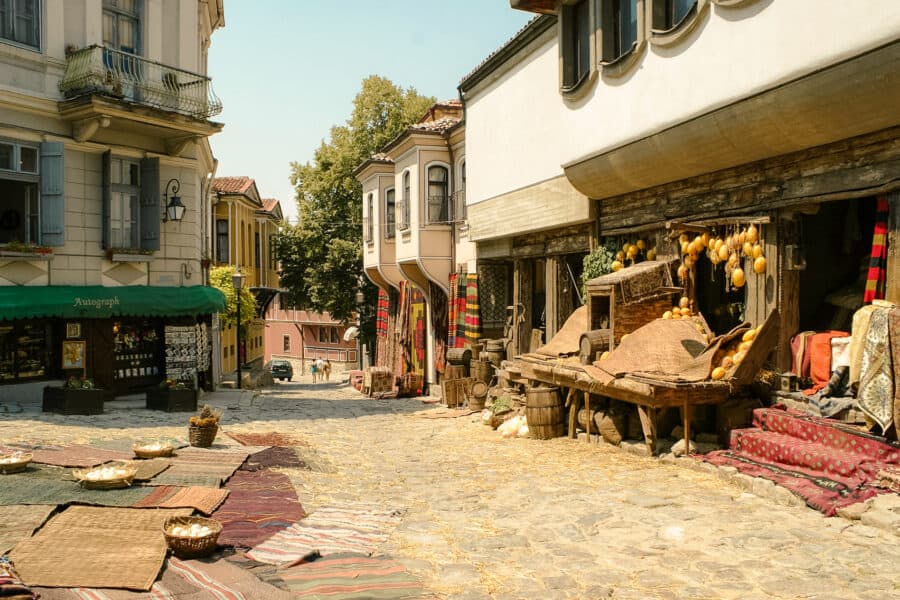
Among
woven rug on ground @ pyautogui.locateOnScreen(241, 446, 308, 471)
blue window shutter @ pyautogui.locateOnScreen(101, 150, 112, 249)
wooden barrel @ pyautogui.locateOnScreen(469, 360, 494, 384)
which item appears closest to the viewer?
woven rug on ground @ pyautogui.locateOnScreen(241, 446, 308, 471)

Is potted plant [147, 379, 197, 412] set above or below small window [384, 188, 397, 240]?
below

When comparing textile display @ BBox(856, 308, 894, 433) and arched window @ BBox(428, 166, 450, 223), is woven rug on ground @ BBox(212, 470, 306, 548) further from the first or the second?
arched window @ BBox(428, 166, 450, 223)

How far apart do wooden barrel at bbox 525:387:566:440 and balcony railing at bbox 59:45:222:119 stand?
10.2 m

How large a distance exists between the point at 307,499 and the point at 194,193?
11.5 m

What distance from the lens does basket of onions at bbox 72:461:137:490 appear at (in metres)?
7.48

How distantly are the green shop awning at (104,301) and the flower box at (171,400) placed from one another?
6.25 ft

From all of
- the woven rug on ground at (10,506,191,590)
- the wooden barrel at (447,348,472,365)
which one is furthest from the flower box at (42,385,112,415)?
the wooden barrel at (447,348,472,365)

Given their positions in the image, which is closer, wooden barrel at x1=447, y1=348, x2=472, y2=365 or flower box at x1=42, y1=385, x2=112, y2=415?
flower box at x1=42, y1=385, x2=112, y2=415

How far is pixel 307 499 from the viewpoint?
8.27m

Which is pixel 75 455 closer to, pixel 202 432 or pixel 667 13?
pixel 202 432

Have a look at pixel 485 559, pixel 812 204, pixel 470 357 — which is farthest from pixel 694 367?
pixel 470 357

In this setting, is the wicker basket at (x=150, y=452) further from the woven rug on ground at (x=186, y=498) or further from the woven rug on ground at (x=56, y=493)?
the woven rug on ground at (x=186, y=498)

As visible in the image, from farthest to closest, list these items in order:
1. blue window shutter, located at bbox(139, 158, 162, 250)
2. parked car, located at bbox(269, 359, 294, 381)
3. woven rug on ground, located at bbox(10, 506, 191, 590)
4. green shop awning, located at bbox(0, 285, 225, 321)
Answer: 1. parked car, located at bbox(269, 359, 294, 381)
2. blue window shutter, located at bbox(139, 158, 162, 250)
3. green shop awning, located at bbox(0, 285, 225, 321)
4. woven rug on ground, located at bbox(10, 506, 191, 590)

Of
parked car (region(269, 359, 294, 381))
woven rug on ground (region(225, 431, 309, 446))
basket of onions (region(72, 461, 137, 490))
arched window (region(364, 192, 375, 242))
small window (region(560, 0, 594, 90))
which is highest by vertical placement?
→ small window (region(560, 0, 594, 90))
